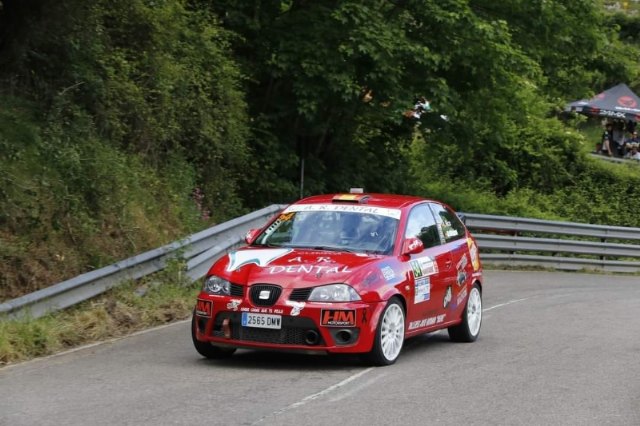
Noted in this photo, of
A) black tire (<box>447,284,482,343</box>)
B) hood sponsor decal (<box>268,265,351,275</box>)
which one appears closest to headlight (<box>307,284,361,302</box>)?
hood sponsor decal (<box>268,265,351,275</box>)

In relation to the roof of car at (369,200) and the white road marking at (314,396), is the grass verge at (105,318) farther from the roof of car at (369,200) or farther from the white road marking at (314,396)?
the white road marking at (314,396)

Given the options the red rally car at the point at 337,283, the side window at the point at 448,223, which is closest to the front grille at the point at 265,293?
the red rally car at the point at 337,283

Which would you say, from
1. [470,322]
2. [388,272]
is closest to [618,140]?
[470,322]

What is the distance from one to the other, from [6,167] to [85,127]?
2.34 metres

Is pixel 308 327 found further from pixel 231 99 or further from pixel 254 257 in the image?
pixel 231 99

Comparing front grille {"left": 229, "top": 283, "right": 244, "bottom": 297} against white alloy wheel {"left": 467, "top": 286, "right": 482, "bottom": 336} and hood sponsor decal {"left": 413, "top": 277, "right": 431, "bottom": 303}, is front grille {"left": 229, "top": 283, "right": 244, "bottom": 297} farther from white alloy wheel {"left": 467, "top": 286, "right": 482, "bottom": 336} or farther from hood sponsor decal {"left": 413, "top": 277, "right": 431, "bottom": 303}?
white alloy wheel {"left": 467, "top": 286, "right": 482, "bottom": 336}

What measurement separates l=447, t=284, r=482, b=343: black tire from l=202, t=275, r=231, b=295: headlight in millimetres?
3154

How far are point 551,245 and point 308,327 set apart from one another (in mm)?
14908

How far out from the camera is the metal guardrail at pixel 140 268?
9938mm

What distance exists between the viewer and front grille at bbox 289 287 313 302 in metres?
8.55

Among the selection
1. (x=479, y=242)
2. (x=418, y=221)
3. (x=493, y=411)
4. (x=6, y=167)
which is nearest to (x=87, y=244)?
(x=6, y=167)

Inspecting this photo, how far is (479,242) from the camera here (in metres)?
21.4

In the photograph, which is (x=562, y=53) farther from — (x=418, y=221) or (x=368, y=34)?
(x=418, y=221)

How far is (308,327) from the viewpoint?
8.49 metres
